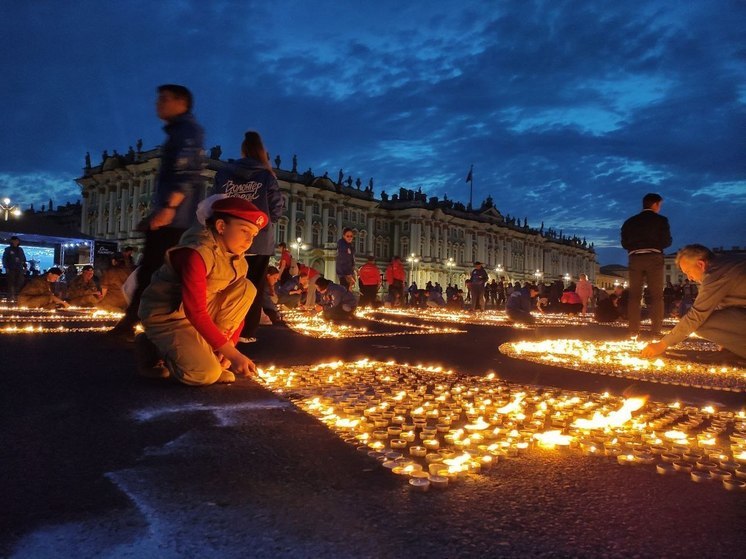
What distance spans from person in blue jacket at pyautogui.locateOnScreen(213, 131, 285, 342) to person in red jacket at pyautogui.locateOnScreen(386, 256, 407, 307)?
11.9 m

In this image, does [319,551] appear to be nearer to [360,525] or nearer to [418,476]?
[360,525]

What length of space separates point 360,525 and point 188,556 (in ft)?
1.37

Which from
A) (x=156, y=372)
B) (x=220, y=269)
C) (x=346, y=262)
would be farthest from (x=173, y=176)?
(x=346, y=262)

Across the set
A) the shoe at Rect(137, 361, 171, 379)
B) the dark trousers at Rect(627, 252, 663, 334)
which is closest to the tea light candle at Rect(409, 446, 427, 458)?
the shoe at Rect(137, 361, 171, 379)

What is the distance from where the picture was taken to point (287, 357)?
479cm

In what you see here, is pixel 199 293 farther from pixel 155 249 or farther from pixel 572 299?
pixel 572 299

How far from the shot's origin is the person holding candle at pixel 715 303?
4887 millimetres

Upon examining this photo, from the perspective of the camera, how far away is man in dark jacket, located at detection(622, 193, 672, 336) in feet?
23.7

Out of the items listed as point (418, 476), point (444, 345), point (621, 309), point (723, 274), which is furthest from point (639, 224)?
point (621, 309)

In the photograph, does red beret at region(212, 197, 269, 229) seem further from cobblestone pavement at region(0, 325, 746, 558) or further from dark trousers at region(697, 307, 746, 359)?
dark trousers at region(697, 307, 746, 359)

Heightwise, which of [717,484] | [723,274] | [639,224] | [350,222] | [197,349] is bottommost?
[717,484]

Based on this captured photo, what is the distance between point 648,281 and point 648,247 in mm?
425

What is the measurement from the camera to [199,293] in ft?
10.1

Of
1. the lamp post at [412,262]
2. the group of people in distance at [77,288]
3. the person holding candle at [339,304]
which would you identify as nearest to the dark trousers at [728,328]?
the person holding candle at [339,304]
